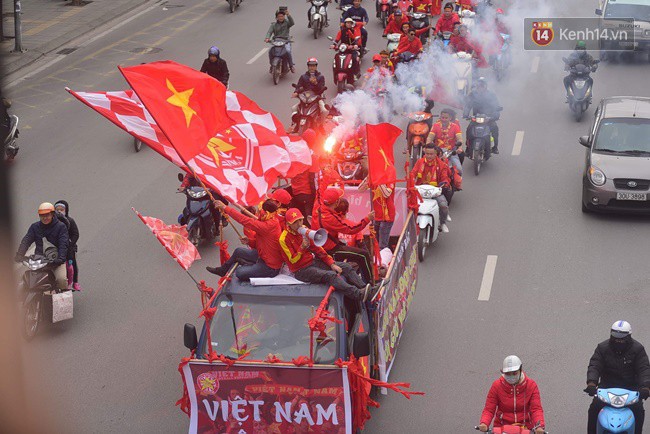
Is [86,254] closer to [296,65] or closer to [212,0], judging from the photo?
[296,65]

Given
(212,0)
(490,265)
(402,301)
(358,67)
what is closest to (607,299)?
(490,265)

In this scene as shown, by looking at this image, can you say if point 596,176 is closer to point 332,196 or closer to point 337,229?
point 332,196

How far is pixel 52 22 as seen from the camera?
32531 millimetres

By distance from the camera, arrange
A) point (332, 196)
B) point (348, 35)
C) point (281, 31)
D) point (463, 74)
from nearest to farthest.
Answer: point (332, 196) < point (463, 74) < point (348, 35) < point (281, 31)

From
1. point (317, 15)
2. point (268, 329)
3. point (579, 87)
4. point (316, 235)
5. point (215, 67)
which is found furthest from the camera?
point (317, 15)

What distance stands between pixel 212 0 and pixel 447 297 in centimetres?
2265

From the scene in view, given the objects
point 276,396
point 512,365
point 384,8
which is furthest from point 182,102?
point 384,8

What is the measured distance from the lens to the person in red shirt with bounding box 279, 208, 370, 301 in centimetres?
1130

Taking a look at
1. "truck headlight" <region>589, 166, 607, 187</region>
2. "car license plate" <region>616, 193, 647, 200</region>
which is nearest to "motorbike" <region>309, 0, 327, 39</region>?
"truck headlight" <region>589, 166, 607, 187</region>

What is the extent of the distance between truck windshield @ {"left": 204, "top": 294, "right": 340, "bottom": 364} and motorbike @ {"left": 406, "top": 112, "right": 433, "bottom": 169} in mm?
9869

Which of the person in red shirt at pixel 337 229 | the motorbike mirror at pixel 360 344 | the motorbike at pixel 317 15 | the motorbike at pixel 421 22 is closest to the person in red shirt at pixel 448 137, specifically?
the person in red shirt at pixel 337 229

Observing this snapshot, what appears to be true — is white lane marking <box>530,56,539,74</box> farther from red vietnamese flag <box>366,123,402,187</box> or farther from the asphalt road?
red vietnamese flag <box>366,123,402,187</box>

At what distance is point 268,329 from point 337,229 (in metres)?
2.17

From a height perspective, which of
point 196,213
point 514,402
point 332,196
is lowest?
point 196,213
